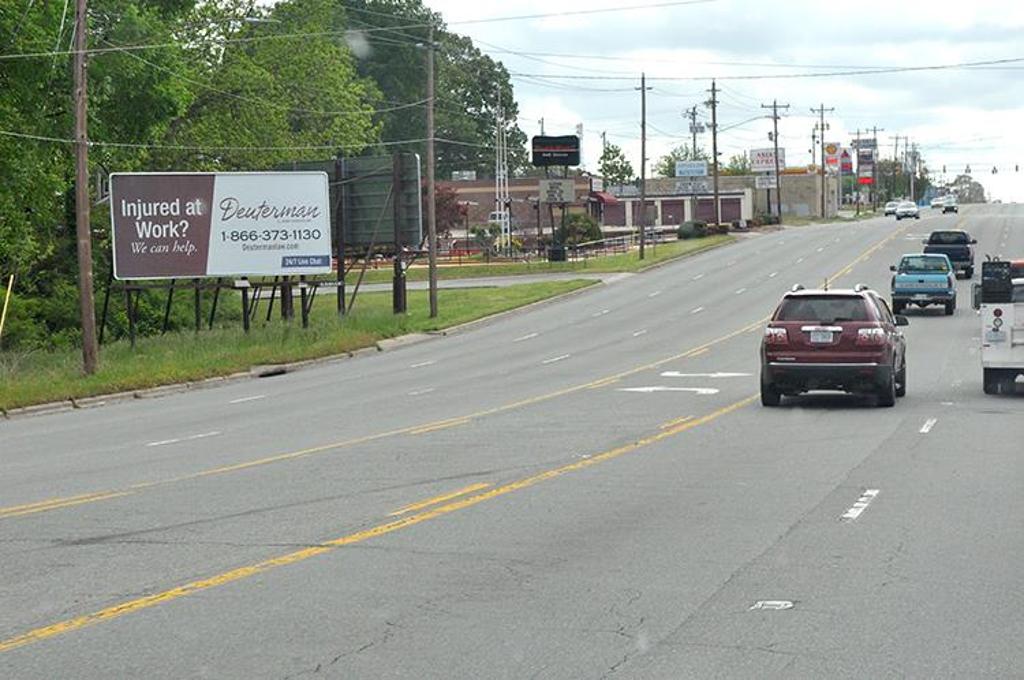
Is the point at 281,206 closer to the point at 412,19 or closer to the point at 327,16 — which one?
the point at 327,16

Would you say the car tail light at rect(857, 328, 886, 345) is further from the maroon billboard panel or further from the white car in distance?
the white car in distance

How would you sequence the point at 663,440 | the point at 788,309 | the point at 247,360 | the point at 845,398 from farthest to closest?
the point at 247,360 → the point at 845,398 → the point at 788,309 → the point at 663,440

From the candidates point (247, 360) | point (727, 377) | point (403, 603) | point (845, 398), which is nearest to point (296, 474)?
point (403, 603)

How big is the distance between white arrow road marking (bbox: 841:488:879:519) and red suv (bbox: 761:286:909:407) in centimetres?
842

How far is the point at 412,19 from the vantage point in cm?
14262

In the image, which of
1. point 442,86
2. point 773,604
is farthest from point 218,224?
point 442,86

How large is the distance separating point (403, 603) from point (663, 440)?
10.1 m

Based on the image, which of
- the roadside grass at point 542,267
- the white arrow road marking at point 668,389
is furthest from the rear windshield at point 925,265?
the roadside grass at point 542,267

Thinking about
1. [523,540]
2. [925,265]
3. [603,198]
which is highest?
[603,198]

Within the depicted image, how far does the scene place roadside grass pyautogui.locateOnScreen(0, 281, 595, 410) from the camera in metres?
32.2

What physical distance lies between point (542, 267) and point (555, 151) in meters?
23.2

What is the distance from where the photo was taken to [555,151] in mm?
106812

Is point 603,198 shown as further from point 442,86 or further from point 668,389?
point 668,389

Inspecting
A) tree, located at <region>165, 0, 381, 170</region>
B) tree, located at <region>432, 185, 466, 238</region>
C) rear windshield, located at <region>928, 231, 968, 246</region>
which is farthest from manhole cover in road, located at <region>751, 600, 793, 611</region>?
tree, located at <region>432, 185, 466, 238</region>
